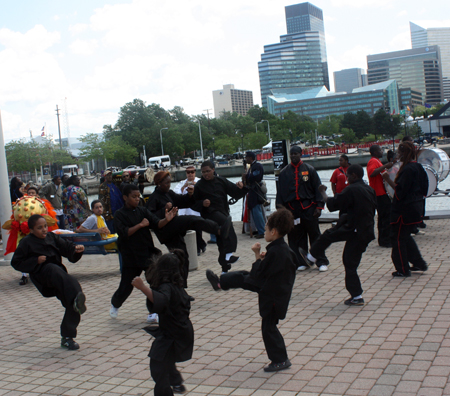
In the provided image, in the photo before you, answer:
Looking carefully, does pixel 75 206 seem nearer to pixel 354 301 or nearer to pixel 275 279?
pixel 354 301

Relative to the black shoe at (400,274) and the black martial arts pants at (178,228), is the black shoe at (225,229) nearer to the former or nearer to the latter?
the black martial arts pants at (178,228)

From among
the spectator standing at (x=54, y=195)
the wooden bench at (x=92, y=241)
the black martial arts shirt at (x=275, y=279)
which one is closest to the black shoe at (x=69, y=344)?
the black martial arts shirt at (x=275, y=279)

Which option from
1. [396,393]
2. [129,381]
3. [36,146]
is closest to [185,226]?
[129,381]

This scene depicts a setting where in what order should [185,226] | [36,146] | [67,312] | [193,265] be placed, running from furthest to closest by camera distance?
[36,146] < [193,265] < [185,226] < [67,312]

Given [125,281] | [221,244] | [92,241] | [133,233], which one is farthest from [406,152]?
[92,241]

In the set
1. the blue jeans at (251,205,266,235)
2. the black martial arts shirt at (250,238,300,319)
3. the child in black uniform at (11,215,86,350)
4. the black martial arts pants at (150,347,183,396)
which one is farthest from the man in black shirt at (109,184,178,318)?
the blue jeans at (251,205,266,235)

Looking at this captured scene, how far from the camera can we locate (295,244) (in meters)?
8.30

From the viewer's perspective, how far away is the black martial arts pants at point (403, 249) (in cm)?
702

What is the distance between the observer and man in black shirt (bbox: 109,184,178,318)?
5.93 m

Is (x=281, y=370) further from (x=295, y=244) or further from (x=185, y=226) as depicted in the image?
(x=295, y=244)

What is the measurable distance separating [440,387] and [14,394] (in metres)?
3.51

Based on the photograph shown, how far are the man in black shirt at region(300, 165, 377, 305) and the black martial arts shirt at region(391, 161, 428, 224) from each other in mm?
982

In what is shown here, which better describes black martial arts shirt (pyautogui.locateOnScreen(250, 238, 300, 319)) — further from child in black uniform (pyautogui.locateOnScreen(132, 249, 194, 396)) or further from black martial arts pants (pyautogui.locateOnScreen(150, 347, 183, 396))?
black martial arts pants (pyautogui.locateOnScreen(150, 347, 183, 396))

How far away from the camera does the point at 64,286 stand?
5320 millimetres
